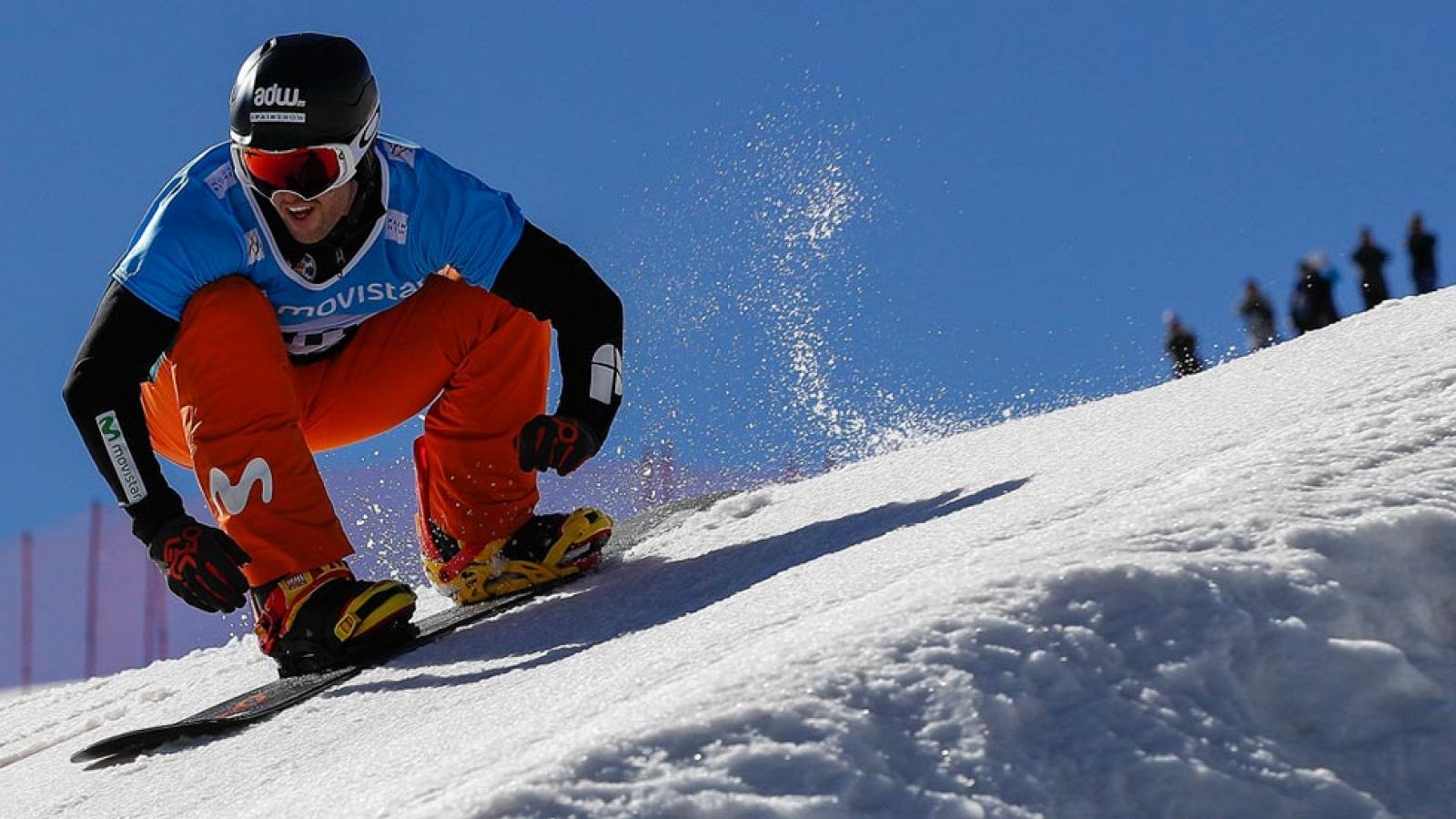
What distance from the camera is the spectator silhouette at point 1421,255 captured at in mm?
12375

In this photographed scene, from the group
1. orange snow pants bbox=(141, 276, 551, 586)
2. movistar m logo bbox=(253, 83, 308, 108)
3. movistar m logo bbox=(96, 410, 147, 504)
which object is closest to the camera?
movistar m logo bbox=(96, 410, 147, 504)

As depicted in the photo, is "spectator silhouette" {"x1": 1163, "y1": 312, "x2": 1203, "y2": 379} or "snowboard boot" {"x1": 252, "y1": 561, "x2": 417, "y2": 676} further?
"spectator silhouette" {"x1": 1163, "y1": 312, "x2": 1203, "y2": 379}

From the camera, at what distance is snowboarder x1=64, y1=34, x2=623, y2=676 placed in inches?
120

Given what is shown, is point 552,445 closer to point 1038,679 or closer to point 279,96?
point 279,96

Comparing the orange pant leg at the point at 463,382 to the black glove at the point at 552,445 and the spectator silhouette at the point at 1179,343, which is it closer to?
the black glove at the point at 552,445

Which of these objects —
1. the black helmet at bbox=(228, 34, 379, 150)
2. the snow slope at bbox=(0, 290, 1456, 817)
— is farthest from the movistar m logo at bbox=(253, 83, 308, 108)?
the snow slope at bbox=(0, 290, 1456, 817)

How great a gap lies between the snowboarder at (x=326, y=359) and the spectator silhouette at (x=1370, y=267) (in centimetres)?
992

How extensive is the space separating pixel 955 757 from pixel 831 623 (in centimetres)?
28

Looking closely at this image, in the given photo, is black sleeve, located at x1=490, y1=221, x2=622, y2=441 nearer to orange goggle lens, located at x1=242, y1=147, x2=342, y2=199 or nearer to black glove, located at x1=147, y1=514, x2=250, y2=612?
orange goggle lens, located at x1=242, y1=147, x2=342, y2=199

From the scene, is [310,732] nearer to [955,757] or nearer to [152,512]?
[152,512]

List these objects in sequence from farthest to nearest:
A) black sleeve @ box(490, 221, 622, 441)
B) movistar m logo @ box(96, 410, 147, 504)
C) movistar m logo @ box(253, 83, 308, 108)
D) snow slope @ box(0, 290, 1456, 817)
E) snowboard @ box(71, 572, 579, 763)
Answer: black sleeve @ box(490, 221, 622, 441)
movistar m logo @ box(253, 83, 308, 108)
movistar m logo @ box(96, 410, 147, 504)
snowboard @ box(71, 572, 579, 763)
snow slope @ box(0, 290, 1456, 817)

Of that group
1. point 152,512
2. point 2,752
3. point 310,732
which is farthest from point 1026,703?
point 2,752

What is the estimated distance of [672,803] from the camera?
4.65ft

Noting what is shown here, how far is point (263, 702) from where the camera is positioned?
115 inches
